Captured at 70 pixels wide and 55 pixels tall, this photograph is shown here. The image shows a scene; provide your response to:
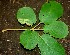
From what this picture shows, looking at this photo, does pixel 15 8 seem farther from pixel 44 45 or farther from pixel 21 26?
pixel 44 45

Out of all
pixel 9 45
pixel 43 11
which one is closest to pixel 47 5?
pixel 43 11

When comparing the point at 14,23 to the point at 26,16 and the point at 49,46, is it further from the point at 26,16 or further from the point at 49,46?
the point at 49,46

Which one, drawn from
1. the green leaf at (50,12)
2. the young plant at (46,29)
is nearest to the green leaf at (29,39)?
the young plant at (46,29)

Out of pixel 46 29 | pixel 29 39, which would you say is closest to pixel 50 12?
pixel 46 29

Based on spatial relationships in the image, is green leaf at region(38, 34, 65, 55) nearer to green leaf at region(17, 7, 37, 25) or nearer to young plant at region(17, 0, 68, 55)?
young plant at region(17, 0, 68, 55)

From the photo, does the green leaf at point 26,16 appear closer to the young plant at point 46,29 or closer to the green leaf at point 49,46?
the young plant at point 46,29

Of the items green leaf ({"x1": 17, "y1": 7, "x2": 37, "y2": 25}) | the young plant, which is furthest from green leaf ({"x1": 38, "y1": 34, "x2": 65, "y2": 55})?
green leaf ({"x1": 17, "y1": 7, "x2": 37, "y2": 25})

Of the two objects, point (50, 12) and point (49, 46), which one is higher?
point (50, 12)
